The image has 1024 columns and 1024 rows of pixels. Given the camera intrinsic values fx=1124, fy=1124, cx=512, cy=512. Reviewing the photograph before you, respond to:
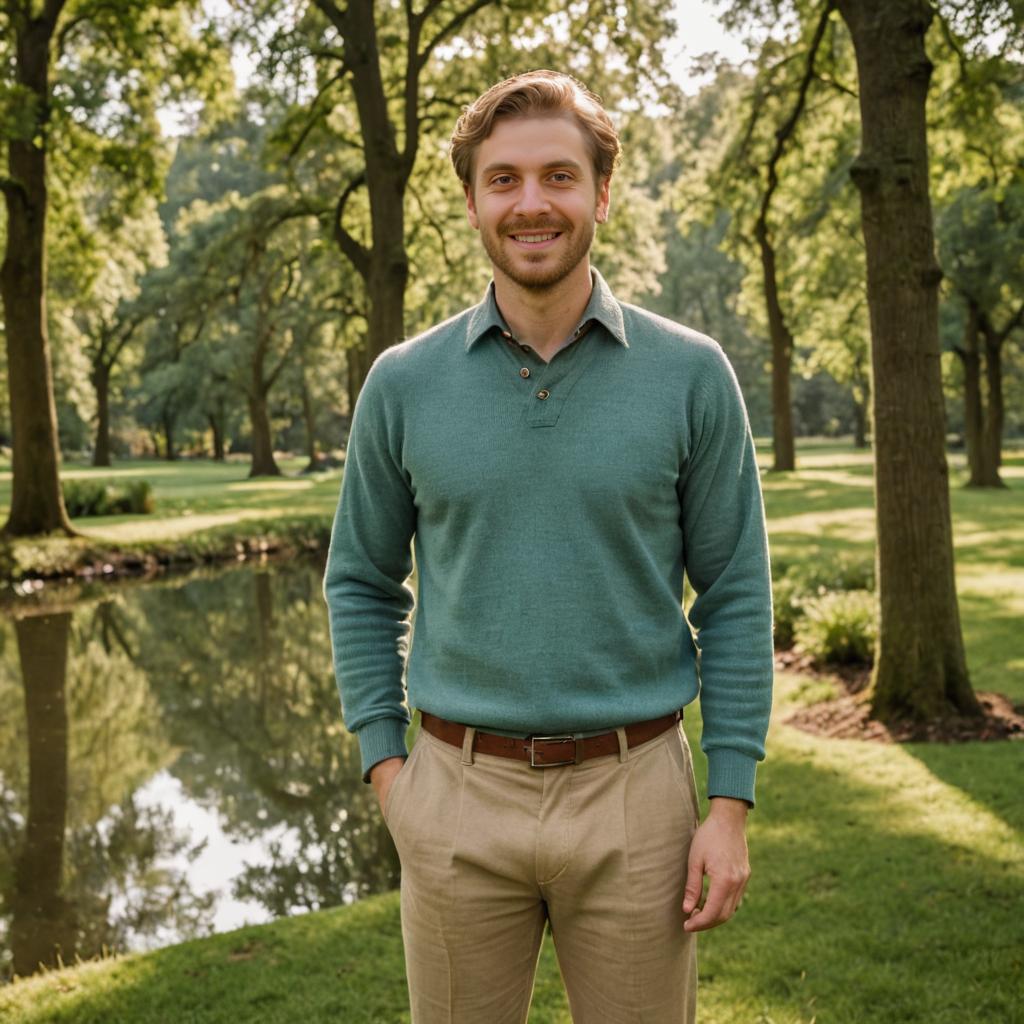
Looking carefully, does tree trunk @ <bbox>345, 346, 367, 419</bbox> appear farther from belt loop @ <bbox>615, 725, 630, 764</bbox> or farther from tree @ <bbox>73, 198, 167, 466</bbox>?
belt loop @ <bbox>615, 725, 630, 764</bbox>

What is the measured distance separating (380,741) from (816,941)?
297 cm

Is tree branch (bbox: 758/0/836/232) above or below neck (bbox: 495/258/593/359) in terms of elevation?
above

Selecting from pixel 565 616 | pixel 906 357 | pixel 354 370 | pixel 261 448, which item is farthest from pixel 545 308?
pixel 261 448

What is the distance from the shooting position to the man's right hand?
7.98 ft

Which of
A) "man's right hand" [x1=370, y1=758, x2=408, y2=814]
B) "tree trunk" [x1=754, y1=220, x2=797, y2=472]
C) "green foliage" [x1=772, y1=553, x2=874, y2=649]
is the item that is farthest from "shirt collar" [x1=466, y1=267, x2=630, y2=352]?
"tree trunk" [x1=754, y1=220, x2=797, y2=472]

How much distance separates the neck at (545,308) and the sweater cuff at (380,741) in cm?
89

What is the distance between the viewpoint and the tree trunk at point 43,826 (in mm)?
5469

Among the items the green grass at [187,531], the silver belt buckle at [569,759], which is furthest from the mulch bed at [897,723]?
the green grass at [187,531]

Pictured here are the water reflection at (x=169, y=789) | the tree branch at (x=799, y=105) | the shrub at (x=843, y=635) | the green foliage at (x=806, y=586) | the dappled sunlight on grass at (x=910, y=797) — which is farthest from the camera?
the green foliage at (x=806, y=586)

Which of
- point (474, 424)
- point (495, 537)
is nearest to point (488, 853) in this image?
point (495, 537)

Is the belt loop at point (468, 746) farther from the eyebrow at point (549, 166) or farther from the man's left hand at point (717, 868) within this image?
the eyebrow at point (549, 166)

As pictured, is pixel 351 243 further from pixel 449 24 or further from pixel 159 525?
pixel 159 525

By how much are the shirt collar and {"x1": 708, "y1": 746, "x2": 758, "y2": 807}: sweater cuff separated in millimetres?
877

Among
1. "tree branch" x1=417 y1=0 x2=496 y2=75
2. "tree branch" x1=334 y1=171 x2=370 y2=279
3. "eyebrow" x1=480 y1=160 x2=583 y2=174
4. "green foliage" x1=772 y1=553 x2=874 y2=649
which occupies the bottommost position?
"green foliage" x1=772 y1=553 x2=874 y2=649
